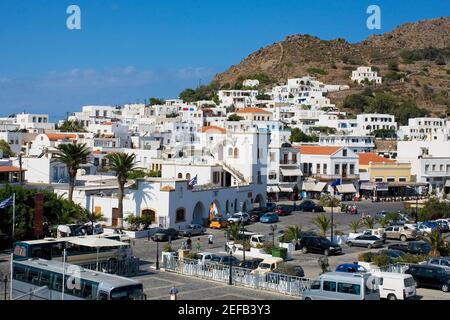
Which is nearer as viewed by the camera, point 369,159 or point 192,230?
point 192,230

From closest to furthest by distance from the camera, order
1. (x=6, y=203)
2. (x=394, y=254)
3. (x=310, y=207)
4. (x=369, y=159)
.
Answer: (x=394, y=254), (x=6, y=203), (x=310, y=207), (x=369, y=159)

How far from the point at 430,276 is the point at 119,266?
38.4ft

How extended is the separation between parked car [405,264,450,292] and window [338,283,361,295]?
6.20m

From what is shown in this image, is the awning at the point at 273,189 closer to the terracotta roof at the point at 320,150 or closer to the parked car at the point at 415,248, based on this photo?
the terracotta roof at the point at 320,150

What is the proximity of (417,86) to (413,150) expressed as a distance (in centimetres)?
9368

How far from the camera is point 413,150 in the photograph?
7525 cm

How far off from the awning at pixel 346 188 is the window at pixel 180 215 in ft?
82.6

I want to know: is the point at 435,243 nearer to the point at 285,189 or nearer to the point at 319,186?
the point at 285,189

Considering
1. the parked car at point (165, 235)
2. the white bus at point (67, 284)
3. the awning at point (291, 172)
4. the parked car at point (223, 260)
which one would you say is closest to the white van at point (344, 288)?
the white bus at point (67, 284)

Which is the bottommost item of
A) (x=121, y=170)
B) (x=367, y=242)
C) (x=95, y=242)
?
(x=367, y=242)

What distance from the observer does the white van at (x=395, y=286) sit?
22812 millimetres

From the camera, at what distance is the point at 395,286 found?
22922 mm

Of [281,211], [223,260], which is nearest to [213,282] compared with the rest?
[223,260]

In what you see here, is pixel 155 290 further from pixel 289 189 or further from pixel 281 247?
pixel 289 189
